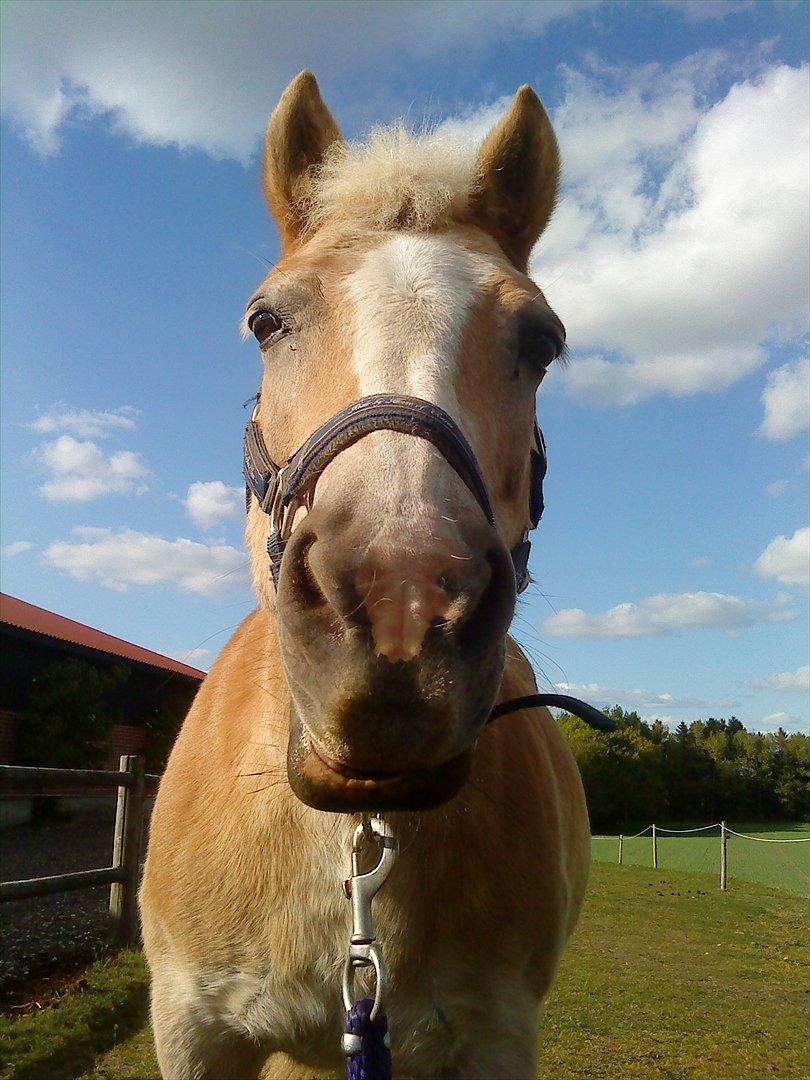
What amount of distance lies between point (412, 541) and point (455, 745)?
1.26 ft

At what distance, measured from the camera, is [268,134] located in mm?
2744

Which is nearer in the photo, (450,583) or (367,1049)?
(450,583)

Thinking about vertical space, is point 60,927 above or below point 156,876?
below

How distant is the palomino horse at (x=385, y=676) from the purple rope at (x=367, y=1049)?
1.55 feet

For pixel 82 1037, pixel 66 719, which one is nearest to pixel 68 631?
pixel 66 719

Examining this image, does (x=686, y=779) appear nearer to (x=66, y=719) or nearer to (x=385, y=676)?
(x=66, y=719)

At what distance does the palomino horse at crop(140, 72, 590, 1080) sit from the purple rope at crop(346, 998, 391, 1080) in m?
0.47

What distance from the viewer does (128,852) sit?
282 inches

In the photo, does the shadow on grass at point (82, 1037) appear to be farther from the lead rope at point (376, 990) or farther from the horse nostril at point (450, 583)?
the horse nostril at point (450, 583)

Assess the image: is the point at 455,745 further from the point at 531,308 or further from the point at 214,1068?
the point at 214,1068

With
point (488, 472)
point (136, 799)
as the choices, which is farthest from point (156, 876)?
point (136, 799)

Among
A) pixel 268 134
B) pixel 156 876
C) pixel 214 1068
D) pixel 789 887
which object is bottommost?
pixel 789 887

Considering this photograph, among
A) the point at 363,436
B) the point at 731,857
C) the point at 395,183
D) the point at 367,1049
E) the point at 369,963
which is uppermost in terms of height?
the point at 395,183

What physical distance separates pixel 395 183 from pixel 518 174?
671 mm
